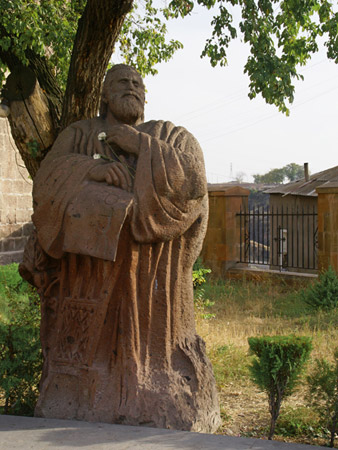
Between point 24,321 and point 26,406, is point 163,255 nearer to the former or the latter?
point 26,406

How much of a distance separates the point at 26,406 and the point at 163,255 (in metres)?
1.67

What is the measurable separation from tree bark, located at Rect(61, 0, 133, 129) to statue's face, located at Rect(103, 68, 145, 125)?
211 centimetres

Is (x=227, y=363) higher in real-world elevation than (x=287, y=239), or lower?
lower

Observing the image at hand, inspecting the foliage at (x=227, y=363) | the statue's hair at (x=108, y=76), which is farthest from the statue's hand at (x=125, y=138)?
the foliage at (x=227, y=363)

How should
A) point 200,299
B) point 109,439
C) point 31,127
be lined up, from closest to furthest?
point 109,439, point 31,127, point 200,299

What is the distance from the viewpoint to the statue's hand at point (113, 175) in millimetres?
3631

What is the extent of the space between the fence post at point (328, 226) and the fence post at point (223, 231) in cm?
230

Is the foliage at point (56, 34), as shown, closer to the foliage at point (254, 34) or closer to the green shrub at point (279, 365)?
the foliage at point (254, 34)

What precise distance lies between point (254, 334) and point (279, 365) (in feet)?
10.9

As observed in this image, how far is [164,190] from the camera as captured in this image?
3.59m

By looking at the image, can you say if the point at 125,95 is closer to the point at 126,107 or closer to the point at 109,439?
the point at 126,107

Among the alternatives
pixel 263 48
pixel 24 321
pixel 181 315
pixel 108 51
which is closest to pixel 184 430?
pixel 181 315

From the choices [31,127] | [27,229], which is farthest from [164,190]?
[27,229]

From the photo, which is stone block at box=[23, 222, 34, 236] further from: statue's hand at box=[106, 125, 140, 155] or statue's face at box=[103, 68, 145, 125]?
statue's hand at box=[106, 125, 140, 155]
